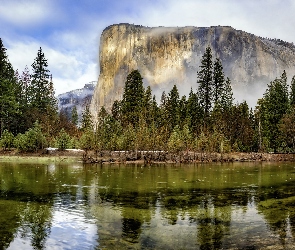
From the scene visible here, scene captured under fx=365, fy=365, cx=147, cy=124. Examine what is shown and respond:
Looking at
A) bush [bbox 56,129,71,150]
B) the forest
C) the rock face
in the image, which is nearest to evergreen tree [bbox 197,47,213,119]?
the forest

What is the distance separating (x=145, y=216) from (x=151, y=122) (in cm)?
4733

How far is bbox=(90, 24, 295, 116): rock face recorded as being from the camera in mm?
140750

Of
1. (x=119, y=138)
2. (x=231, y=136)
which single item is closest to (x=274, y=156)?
(x=231, y=136)

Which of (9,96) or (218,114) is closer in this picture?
(9,96)

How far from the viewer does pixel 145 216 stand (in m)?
12.6

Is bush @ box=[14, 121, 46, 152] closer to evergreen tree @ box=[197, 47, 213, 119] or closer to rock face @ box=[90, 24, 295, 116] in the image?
evergreen tree @ box=[197, 47, 213, 119]

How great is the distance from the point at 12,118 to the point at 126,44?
96.8 meters

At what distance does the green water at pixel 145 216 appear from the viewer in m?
9.57

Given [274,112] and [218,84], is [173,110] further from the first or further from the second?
[274,112]

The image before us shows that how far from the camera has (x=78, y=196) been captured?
54.3 feet

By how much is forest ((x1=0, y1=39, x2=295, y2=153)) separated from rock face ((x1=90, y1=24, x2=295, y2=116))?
66.8 meters

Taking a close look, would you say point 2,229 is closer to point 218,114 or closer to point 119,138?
point 119,138

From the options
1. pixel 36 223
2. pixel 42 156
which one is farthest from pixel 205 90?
pixel 36 223

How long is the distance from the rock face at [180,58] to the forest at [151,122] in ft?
219
